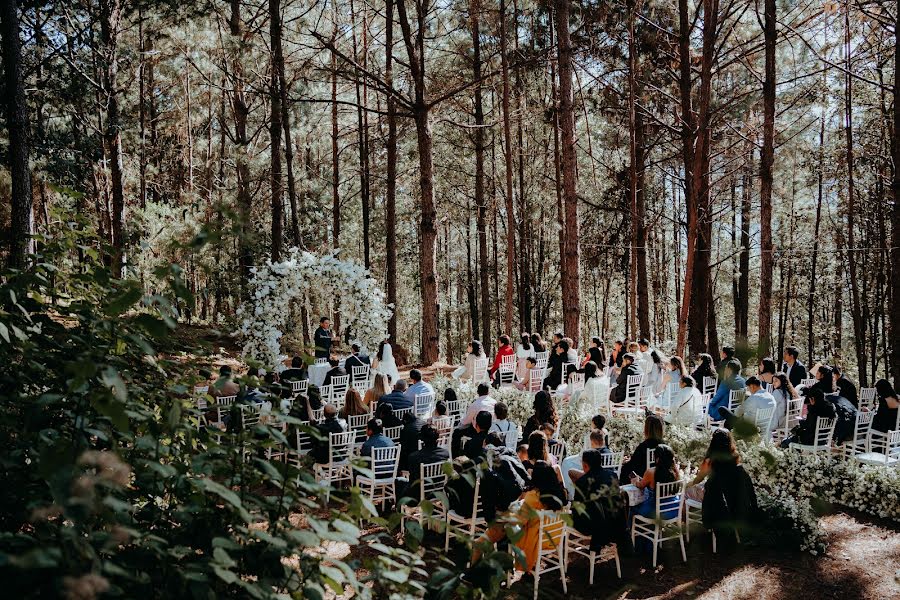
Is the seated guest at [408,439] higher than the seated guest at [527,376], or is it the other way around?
the seated guest at [527,376]

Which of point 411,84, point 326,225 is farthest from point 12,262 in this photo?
point 326,225

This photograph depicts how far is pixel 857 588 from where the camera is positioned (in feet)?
19.7

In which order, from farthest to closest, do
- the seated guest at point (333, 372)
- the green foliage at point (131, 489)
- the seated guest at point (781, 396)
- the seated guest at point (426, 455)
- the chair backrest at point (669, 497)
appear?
the seated guest at point (333, 372) → the seated guest at point (781, 396) → the seated guest at point (426, 455) → the chair backrest at point (669, 497) → the green foliage at point (131, 489)

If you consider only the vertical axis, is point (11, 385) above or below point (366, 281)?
below

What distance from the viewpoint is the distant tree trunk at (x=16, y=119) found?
27.4 ft

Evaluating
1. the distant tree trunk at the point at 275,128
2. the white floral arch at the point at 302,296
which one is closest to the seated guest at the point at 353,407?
the white floral arch at the point at 302,296

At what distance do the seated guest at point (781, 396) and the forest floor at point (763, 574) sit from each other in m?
2.31

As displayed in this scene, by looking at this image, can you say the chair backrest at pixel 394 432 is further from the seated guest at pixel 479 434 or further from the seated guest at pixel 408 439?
the seated guest at pixel 479 434

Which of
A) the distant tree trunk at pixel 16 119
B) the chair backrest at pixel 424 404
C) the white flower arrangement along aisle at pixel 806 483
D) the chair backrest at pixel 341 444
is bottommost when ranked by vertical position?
the white flower arrangement along aisle at pixel 806 483

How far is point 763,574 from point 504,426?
10.1 feet

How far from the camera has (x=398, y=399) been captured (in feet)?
29.4

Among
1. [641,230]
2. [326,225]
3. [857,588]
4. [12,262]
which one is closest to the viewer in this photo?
[857,588]

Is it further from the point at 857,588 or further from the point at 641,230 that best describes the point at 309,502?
the point at 641,230

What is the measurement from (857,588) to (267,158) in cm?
2510
